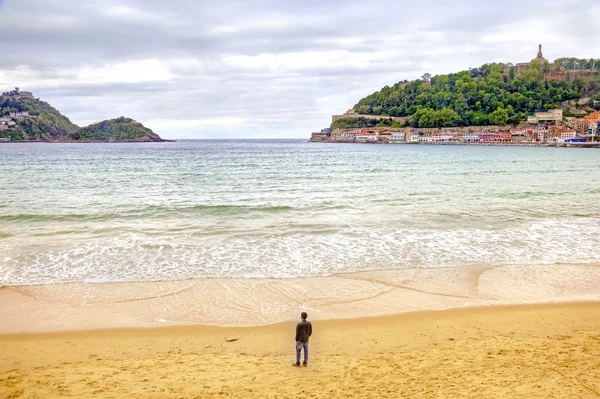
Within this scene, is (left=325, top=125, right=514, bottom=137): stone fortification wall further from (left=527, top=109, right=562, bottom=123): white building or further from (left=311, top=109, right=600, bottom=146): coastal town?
(left=527, top=109, right=562, bottom=123): white building

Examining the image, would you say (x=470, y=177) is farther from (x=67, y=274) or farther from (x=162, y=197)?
(x=67, y=274)

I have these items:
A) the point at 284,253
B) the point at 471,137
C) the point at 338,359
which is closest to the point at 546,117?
the point at 471,137

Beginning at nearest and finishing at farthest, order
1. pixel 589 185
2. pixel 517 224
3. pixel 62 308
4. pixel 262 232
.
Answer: pixel 62 308 < pixel 262 232 < pixel 517 224 < pixel 589 185

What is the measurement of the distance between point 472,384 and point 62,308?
31.7 ft

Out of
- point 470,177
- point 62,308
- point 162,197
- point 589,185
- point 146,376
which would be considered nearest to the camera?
point 146,376

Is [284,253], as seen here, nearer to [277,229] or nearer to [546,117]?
[277,229]

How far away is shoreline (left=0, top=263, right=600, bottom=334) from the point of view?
32.6ft

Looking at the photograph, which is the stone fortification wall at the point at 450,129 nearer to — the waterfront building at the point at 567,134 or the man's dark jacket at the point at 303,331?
the waterfront building at the point at 567,134

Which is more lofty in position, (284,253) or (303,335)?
(303,335)

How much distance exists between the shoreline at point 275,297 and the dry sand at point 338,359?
0.54 meters

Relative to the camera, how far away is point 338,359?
311 inches

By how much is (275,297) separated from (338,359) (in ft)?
11.8

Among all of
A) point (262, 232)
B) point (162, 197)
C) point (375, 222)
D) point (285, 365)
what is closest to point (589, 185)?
point (375, 222)

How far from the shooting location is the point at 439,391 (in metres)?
6.57
